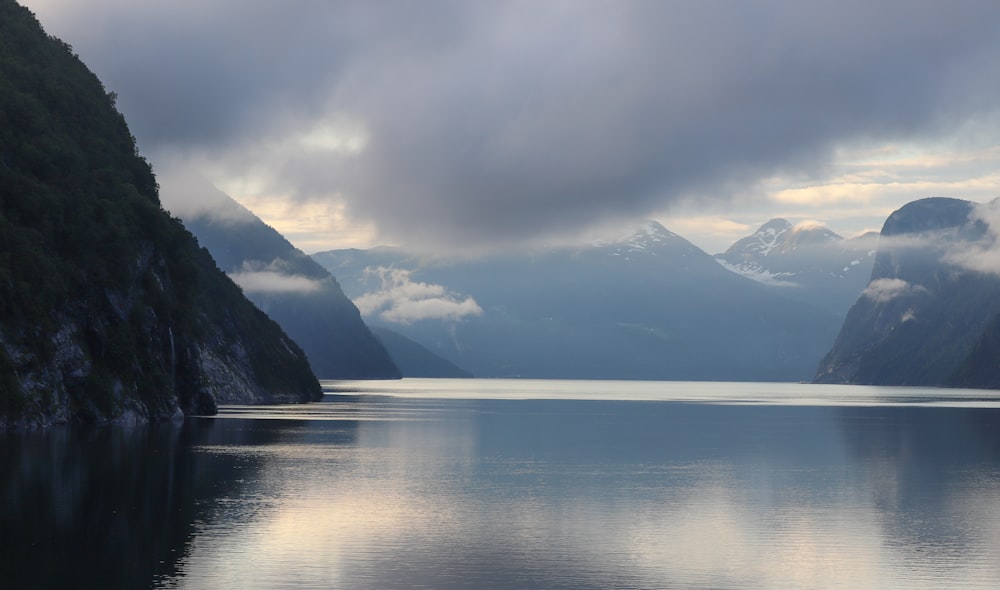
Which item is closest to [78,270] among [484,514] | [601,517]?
[484,514]

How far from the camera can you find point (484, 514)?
68750mm

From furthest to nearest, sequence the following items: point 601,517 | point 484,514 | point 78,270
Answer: point 78,270, point 484,514, point 601,517

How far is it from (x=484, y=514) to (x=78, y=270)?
3560 inches

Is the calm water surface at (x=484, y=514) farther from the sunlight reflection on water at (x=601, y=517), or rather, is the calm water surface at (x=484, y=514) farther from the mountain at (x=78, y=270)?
the mountain at (x=78, y=270)

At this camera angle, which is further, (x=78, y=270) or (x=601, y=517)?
(x=78, y=270)

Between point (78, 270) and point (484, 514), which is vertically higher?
point (78, 270)

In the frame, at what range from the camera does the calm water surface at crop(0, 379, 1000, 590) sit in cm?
4950

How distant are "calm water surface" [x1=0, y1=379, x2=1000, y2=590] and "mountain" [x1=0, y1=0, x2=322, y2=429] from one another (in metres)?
11.1

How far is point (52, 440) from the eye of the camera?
358 ft

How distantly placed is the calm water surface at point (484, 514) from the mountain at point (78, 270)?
1111 centimetres

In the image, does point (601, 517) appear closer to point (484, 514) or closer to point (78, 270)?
point (484, 514)

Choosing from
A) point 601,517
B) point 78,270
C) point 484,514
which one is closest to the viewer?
point 601,517

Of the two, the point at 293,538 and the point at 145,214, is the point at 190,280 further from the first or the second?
the point at 293,538

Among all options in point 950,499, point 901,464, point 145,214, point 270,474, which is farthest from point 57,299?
point 950,499
